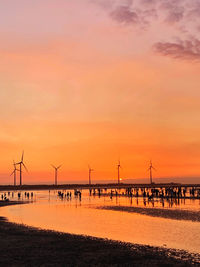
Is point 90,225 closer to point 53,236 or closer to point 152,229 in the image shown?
point 152,229

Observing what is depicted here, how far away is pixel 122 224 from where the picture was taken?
47.6 m

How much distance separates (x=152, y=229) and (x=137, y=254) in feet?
52.9

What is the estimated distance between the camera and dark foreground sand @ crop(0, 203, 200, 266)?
24297 mm

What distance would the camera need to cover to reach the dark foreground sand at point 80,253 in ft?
79.7

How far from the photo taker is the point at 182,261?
24750mm

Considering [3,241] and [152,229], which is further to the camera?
[152,229]

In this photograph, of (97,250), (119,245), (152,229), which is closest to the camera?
(97,250)

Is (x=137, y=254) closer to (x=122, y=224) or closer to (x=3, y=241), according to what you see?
(x=3, y=241)

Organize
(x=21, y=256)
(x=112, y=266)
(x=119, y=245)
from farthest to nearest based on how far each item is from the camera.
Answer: (x=119, y=245), (x=21, y=256), (x=112, y=266)

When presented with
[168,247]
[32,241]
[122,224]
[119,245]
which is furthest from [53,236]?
[122,224]

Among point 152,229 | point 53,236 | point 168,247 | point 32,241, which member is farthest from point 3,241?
point 152,229

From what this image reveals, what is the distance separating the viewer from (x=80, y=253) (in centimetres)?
2736

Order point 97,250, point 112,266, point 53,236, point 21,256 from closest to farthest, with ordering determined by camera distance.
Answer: point 112,266 < point 21,256 < point 97,250 < point 53,236

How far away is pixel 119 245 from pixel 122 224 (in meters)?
17.0
